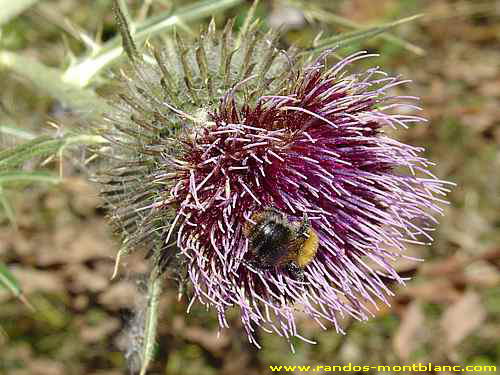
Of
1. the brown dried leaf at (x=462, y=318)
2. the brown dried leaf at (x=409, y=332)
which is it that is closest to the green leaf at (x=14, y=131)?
the brown dried leaf at (x=409, y=332)

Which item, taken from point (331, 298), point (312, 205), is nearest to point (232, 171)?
point (312, 205)

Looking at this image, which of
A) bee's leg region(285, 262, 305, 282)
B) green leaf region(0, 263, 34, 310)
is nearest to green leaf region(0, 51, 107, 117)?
green leaf region(0, 263, 34, 310)

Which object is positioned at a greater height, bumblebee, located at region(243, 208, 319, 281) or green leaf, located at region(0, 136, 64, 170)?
green leaf, located at region(0, 136, 64, 170)

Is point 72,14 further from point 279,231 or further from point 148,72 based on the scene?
point 279,231

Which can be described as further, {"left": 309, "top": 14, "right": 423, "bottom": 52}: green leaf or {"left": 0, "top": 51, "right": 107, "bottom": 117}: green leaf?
{"left": 0, "top": 51, "right": 107, "bottom": 117}: green leaf

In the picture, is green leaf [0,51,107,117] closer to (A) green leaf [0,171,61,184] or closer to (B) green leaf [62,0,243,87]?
(B) green leaf [62,0,243,87]

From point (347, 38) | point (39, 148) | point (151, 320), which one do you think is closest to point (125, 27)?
point (39, 148)

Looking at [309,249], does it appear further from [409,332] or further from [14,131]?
[409,332]
